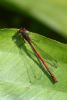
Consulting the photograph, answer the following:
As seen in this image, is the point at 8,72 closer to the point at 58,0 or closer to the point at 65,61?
the point at 65,61

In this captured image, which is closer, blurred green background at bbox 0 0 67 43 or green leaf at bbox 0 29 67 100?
green leaf at bbox 0 29 67 100

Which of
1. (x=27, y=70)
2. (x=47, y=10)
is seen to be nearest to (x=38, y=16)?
(x=47, y=10)

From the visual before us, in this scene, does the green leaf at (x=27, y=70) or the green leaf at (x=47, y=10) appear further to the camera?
the green leaf at (x=47, y=10)

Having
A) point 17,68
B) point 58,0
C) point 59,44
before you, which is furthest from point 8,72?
point 58,0

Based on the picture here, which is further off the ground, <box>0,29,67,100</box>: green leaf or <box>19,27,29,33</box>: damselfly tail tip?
<box>19,27,29,33</box>: damselfly tail tip

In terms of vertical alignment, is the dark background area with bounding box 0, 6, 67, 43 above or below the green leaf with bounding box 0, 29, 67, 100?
above

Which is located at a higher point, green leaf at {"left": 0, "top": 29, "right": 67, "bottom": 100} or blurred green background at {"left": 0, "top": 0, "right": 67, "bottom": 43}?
blurred green background at {"left": 0, "top": 0, "right": 67, "bottom": 43}

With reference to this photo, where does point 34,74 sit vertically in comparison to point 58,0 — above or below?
below

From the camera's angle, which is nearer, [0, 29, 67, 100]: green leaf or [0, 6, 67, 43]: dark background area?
[0, 29, 67, 100]: green leaf
